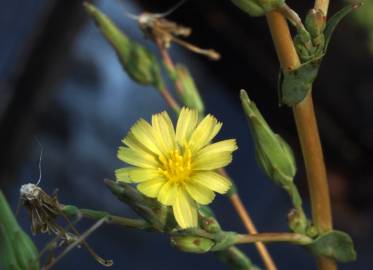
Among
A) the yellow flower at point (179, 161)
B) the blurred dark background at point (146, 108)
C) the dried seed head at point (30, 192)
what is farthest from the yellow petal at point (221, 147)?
the blurred dark background at point (146, 108)

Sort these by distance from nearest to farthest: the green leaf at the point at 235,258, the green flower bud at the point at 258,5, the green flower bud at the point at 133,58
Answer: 1. the green flower bud at the point at 258,5
2. the green leaf at the point at 235,258
3. the green flower bud at the point at 133,58

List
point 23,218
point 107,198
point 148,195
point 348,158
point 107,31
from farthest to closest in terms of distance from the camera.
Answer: point 348,158 < point 107,198 < point 23,218 < point 107,31 < point 148,195

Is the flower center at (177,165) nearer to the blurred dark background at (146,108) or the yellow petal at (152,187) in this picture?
the yellow petal at (152,187)

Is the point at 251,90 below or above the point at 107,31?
below

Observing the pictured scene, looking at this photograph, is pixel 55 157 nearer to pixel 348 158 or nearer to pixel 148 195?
pixel 348 158

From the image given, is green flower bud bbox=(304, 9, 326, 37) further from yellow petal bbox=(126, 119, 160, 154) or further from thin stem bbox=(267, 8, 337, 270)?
yellow petal bbox=(126, 119, 160, 154)

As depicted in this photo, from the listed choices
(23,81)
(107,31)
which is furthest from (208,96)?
(107,31)

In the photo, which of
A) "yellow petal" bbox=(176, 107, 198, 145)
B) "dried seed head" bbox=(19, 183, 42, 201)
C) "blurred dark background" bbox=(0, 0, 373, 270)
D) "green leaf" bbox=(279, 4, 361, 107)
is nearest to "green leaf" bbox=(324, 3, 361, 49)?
"green leaf" bbox=(279, 4, 361, 107)
